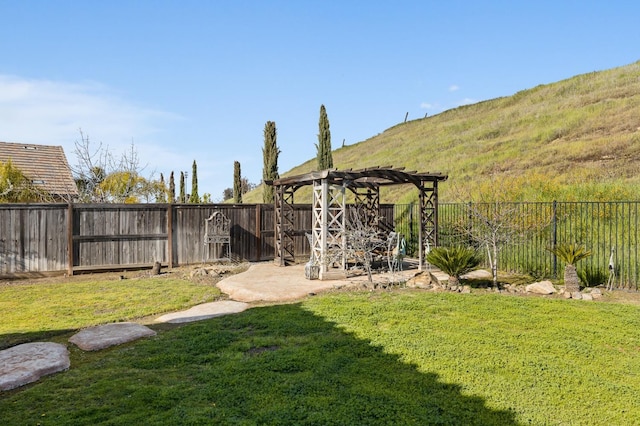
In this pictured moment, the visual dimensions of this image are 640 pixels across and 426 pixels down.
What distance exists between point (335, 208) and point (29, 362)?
7.21 m

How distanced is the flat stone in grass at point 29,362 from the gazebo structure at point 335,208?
227 inches

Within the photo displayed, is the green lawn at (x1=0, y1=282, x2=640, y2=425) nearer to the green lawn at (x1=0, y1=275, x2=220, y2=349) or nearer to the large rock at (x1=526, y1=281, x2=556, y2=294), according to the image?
the green lawn at (x1=0, y1=275, x2=220, y2=349)

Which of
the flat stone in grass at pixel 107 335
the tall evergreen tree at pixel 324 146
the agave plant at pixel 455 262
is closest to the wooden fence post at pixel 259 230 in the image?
the agave plant at pixel 455 262

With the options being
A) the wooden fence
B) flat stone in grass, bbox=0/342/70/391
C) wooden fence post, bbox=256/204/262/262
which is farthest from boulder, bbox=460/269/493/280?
flat stone in grass, bbox=0/342/70/391

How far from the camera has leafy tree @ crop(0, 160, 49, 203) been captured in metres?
14.4

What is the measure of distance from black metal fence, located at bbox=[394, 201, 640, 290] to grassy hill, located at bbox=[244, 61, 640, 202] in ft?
4.34

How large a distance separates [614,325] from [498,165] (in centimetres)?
1560

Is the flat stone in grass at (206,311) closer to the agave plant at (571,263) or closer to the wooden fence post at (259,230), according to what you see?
the wooden fence post at (259,230)

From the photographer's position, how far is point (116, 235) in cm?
1120

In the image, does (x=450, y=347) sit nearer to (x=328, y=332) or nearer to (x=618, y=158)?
(x=328, y=332)

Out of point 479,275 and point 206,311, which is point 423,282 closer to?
point 479,275

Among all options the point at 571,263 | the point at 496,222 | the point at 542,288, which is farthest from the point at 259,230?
the point at 571,263

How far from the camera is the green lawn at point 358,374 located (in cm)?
337

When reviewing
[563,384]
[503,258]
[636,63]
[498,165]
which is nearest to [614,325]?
[563,384]
